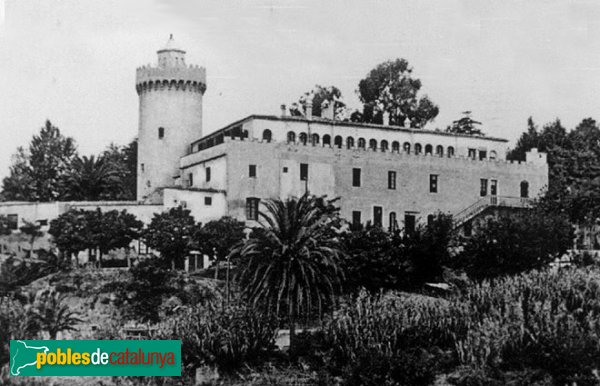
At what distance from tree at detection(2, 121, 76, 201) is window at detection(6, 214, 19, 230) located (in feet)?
Result: 28.4

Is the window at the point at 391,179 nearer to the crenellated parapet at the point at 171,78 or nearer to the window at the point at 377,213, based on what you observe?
the window at the point at 377,213

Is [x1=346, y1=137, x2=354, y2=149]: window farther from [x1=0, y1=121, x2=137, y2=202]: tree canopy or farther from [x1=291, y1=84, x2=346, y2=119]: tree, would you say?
[x1=0, y1=121, x2=137, y2=202]: tree canopy

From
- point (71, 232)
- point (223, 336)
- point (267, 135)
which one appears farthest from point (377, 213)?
point (223, 336)

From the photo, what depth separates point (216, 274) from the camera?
4416cm

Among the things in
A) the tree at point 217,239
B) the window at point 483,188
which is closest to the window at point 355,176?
the window at point 483,188

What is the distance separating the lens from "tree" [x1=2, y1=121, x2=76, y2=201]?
60219 mm

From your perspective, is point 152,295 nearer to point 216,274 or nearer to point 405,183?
point 216,274

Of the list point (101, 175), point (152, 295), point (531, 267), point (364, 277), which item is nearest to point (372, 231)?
point (364, 277)

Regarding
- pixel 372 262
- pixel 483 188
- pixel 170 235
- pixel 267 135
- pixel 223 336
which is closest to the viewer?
pixel 223 336

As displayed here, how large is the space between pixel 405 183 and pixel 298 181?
24.2 feet

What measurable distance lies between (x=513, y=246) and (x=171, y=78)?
938 inches

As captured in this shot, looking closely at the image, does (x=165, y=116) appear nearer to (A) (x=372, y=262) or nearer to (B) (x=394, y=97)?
(B) (x=394, y=97)

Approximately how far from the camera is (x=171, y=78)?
5553 cm

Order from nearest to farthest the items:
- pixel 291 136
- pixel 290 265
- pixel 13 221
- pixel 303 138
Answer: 1. pixel 290 265
2. pixel 13 221
3. pixel 291 136
4. pixel 303 138
